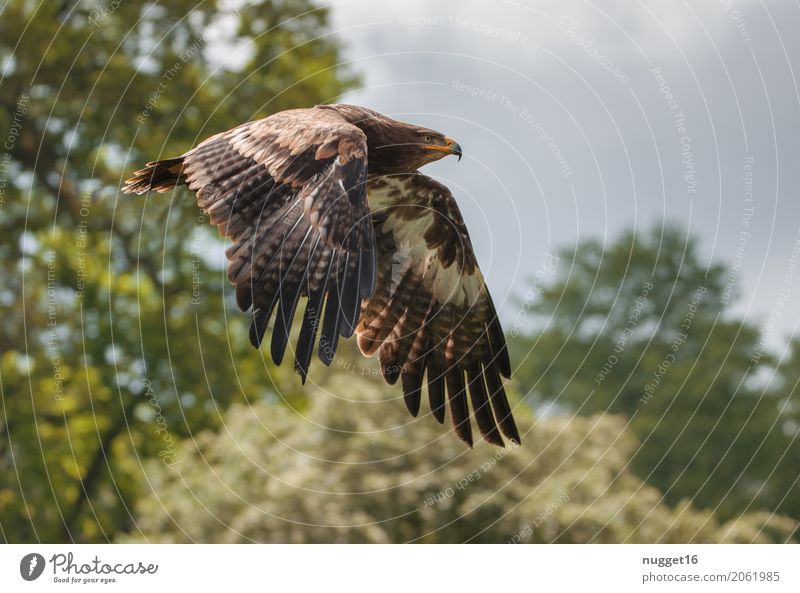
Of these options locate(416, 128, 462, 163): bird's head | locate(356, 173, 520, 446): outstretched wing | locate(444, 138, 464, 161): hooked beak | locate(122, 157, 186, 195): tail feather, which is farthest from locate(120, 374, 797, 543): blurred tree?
locate(122, 157, 186, 195): tail feather

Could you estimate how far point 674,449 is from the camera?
42125 millimetres

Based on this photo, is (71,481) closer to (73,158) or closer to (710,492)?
(73,158)

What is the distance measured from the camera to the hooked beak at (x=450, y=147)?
9.94 metres

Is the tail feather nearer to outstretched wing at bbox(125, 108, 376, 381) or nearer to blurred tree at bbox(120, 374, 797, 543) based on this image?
outstretched wing at bbox(125, 108, 376, 381)

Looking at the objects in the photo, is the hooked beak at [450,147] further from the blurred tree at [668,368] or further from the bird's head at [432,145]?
the blurred tree at [668,368]

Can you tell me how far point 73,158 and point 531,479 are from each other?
14.3 meters

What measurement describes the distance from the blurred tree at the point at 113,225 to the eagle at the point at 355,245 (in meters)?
15.2

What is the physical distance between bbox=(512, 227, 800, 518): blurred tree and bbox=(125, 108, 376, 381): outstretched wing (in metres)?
30.4

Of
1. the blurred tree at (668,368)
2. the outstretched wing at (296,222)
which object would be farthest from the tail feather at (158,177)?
the blurred tree at (668,368)

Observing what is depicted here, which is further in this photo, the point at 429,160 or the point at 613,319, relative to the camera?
the point at 613,319

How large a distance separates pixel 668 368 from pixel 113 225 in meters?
24.1

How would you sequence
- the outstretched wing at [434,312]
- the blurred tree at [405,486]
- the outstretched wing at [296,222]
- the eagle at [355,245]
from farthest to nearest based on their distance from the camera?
1. the blurred tree at [405,486]
2. the outstretched wing at [434,312]
3. the eagle at [355,245]
4. the outstretched wing at [296,222]

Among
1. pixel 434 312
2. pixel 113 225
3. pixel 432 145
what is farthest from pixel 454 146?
pixel 113 225

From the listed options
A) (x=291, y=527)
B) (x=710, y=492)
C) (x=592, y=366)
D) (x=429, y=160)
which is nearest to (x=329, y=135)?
(x=429, y=160)
